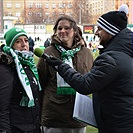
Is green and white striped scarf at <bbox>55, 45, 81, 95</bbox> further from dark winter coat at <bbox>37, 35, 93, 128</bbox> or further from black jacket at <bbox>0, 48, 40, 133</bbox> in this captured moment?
black jacket at <bbox>0, 48, 40, 133</bbox>

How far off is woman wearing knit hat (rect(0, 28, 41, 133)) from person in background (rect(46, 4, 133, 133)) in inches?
12.5

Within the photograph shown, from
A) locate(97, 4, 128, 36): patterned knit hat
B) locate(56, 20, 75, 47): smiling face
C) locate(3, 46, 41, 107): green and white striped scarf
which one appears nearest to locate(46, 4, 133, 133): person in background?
locate(97, 4, 128, 36): patterned knit hat

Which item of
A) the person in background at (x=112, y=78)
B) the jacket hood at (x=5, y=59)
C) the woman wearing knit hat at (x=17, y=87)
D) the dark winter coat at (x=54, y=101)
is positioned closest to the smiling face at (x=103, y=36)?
the person in background at (x=112, y=78)

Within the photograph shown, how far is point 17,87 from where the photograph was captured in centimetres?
311

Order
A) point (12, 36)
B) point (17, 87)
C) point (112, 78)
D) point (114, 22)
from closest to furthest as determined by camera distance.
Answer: point (112, 78), point (114, 22), point (17, 87), point (12, 36)

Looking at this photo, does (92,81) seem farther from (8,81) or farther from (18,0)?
(18,0)

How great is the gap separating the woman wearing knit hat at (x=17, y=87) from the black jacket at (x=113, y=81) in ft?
1.22

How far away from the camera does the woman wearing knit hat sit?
296 centimetres

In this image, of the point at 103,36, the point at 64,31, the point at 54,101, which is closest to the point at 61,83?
the point at 54,101

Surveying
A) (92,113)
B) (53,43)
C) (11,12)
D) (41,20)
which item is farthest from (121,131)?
(11,12)

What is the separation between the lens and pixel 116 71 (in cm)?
283

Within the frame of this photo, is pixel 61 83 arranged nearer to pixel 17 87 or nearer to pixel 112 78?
pixel 17 87

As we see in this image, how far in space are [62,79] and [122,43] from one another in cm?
103

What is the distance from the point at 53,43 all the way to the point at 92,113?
3.47ft
